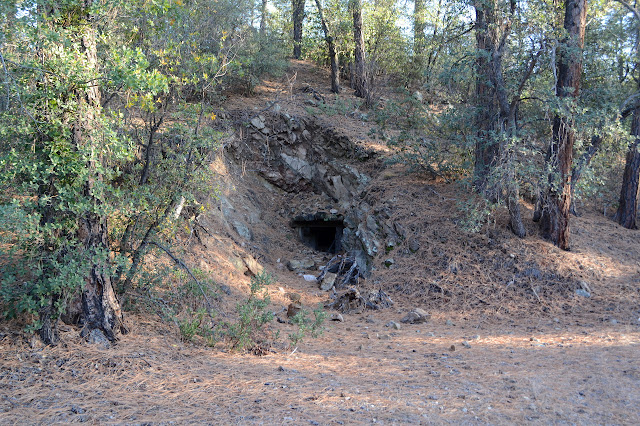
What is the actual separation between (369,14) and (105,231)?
45.3 feet

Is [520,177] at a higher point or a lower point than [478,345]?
higher

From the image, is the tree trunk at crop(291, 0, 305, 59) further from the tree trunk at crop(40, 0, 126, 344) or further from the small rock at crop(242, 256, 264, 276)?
the tree trunk at crop(40, 0, 126, 344)

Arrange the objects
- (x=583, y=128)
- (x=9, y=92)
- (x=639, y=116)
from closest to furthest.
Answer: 1. (x=9, y=92)
2. (x=583, y=128)
3. (x=639, y=116)

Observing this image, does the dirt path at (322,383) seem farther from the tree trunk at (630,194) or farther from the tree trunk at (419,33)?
the tree trunk at (419,33)

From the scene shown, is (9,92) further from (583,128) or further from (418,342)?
(583,128)

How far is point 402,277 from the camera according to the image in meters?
9.28

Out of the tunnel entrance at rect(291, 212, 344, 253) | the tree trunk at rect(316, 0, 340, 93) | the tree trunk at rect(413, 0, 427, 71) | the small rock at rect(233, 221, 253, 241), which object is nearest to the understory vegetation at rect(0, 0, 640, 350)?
the small rock at rect(233, 221, 253, 241)

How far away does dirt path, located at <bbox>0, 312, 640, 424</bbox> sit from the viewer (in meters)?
4.02

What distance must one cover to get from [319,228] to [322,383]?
912cm

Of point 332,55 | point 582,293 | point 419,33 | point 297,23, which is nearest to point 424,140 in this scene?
point 582,293

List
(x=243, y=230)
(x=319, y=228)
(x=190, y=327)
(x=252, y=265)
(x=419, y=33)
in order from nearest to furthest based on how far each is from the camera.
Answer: (x=190, y=327), (x=252, y=265), (x=243, y=230), (x=319, y=228), (x=419, y=33)

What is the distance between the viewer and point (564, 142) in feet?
29.6

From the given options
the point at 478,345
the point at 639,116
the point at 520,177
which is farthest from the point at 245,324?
the point at 639,116

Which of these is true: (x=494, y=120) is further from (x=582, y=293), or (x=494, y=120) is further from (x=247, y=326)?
(x=247, y=326)
